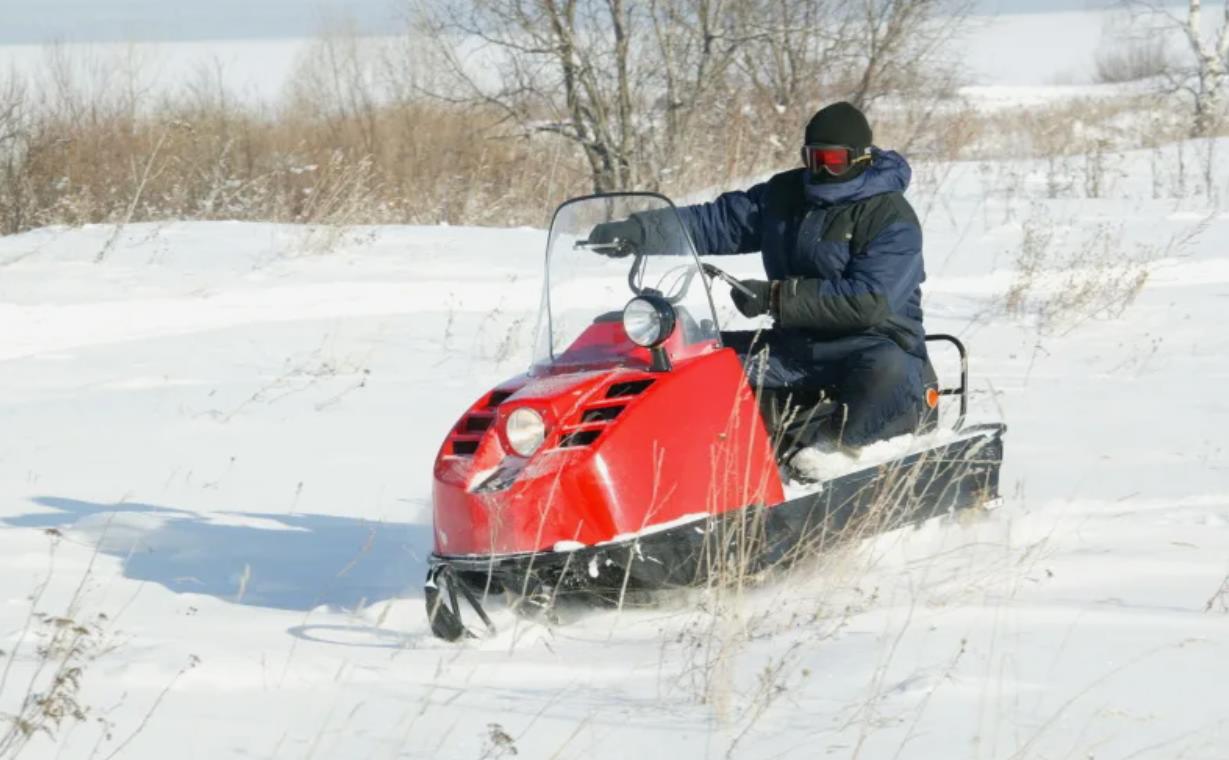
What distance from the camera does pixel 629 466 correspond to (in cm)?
436

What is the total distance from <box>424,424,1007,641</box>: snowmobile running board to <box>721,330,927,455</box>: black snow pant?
0.56ft

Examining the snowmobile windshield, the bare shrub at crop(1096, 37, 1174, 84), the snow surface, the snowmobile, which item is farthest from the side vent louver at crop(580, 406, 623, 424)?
the bare shrub at crop(1096, 37, 1174, 84)

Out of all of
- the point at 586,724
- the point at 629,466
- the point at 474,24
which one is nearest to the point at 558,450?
the point at 629,466

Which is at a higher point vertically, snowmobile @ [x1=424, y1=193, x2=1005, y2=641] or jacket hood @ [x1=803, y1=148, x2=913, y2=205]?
jacket hood @ [x1=803, y1=148, x2=913, y2=205]

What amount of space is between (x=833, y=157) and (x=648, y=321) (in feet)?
3.89

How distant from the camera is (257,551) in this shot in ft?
19.2

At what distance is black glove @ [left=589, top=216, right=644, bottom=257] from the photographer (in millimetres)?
4832

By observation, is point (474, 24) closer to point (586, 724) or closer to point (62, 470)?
point (62, 470)

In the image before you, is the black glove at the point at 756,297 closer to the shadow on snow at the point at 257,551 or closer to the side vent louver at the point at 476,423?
the side vent louver at the point at 476,423

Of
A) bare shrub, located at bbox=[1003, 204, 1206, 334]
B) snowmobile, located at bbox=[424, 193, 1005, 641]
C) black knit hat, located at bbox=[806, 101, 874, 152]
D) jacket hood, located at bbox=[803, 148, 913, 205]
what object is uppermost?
black knit hat, located at bbox=[806, 101, 874, 152]

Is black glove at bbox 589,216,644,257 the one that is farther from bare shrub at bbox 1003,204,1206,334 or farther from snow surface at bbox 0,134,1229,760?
bare shrub at bbox 1003,204,1206,334

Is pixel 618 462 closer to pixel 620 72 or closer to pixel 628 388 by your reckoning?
pixel 628 388

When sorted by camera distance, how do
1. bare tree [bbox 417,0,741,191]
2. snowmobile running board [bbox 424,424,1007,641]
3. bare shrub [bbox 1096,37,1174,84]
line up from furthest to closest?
1. bare shrub [bbox 1096,37,1174,84]
2. bare tree [bbox 417,0,741,191]
3. snowmobile running board [bbox 424,424,1007,641]

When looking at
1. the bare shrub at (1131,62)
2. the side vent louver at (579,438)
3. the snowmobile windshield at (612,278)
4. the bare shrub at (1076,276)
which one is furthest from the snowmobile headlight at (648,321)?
the bare shrub at (1131,62)
